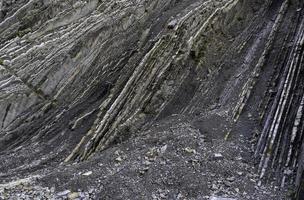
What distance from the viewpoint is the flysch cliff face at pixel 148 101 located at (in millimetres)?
13586

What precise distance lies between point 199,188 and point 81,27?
23.8ft

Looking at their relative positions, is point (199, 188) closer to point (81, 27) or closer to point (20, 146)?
point (20, 146)

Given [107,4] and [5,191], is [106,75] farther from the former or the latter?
[5,191]

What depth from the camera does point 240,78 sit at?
56.2 feet

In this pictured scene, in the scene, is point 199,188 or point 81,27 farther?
point 81,27

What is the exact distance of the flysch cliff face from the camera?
13.6 meters

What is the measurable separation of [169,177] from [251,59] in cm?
647

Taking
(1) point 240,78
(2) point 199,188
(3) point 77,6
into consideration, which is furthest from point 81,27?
(2) point 199,188

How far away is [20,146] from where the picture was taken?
51.0 feet

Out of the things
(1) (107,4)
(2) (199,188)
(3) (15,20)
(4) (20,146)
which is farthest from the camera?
(1) (107,4)

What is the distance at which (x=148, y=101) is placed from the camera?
1633 centimetres

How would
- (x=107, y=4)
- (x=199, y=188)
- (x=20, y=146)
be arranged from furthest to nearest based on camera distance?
(x=107, y=4), (x=20, y=146), (x=199, y=188)

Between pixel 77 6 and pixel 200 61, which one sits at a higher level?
pixel 77 6

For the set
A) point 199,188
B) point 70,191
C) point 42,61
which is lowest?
point 199,188
